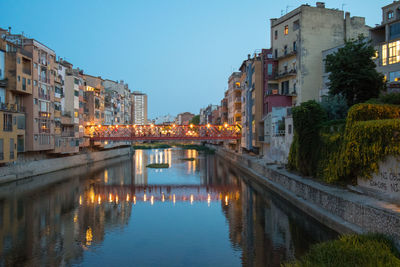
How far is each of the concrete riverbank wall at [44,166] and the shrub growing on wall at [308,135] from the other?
2717 centimetres

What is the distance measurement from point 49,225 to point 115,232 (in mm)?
4329

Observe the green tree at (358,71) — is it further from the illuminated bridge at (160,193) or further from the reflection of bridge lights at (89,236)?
the reflection of bridge lights at (89,236)

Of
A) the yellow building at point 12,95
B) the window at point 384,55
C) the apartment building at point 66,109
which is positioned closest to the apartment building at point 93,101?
the apartment building at point 66,109

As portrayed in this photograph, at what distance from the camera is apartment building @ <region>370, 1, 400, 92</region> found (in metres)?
33.0

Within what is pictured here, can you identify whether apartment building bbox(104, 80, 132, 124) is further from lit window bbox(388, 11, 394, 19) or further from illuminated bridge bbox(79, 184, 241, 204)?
lit window bbox(388, 11, 394, 19)

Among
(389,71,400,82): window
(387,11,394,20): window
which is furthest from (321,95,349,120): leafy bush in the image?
(387,11,394,20): window

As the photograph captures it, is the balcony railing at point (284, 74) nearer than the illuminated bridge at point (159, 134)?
Yes

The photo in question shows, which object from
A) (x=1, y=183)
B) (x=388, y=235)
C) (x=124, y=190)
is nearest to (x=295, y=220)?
(x=388, y=235)

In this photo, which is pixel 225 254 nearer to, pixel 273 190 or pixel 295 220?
pixel 295 220

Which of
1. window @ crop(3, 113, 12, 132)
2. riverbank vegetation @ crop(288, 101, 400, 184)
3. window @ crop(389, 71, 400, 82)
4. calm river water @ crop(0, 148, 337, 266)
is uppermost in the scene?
window @ crop(389, 71, 400, 82)

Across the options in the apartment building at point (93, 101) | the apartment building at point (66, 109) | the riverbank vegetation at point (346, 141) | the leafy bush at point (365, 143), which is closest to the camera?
the leafy bush at point (365, 143)

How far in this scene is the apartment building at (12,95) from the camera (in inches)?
1353

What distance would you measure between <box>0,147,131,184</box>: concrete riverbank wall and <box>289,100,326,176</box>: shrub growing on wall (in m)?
27.2

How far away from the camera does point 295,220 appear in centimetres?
2138
